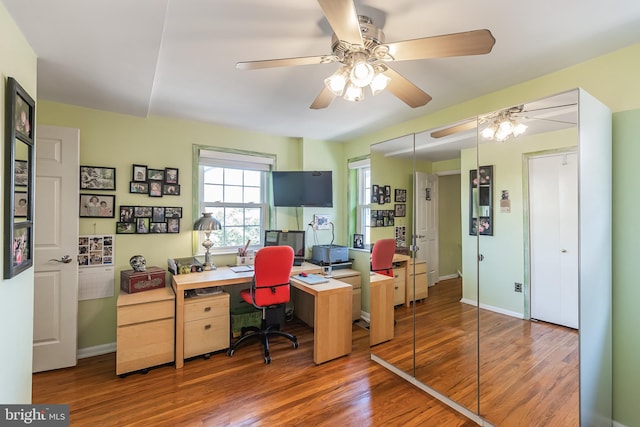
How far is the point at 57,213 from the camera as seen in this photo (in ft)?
8.21

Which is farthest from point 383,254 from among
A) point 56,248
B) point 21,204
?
point 56,248

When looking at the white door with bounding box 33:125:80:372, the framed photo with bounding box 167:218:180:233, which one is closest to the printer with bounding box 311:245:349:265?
the framed photo with bounding box 167:218:180:233

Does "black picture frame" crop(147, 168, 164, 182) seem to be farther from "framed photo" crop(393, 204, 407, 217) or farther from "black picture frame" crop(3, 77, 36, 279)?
"framed photo" crop(393, 204, 407, 217)

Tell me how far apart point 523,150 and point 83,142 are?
3.64 metres

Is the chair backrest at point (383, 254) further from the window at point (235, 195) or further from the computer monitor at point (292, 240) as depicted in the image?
the window at point (235, 195)

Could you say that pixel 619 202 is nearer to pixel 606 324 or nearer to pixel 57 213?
pixel 606 324

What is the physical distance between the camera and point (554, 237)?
70.0 inches

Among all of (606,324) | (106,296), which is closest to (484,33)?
(606,324)

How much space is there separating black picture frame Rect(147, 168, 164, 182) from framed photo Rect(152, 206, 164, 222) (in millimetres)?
297

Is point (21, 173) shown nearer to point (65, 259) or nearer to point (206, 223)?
point (65, 259)

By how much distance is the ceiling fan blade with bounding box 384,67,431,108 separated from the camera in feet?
5.09

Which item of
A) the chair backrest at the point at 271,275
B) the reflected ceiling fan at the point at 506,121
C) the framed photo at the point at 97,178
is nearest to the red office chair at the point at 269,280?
the chair backrest at the point at 271,275

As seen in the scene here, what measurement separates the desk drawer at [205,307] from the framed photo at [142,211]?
1014 millimetres

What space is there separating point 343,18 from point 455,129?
4.77ft
